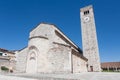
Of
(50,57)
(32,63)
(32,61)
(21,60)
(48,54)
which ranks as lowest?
(32,63)

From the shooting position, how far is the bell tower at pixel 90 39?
Result: 108ft

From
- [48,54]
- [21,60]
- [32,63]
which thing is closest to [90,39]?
[48,54]

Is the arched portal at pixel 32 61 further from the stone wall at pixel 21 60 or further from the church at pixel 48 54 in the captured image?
the stone wall at pixel 21 60

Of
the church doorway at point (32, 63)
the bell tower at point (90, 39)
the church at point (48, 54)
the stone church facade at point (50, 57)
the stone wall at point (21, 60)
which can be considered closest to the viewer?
the stone church facade at point (50, 57)

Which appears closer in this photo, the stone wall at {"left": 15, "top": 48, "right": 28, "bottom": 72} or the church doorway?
the church doorway

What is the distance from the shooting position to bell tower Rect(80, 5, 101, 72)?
3281 cm

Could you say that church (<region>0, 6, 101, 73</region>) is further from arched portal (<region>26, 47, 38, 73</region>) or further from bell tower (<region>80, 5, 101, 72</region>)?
bell tower (<region>80, 5, 101, 72</region>)

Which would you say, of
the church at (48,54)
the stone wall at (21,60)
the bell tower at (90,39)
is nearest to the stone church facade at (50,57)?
the church at (48,54)

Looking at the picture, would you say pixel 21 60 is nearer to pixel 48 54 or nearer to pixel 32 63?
pixel 32 63

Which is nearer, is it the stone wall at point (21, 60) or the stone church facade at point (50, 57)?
the stone church facade at point (50, 57)

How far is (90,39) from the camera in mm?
34719

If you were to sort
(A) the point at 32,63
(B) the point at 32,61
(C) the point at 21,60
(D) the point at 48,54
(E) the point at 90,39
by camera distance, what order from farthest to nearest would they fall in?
(E) the point at 90,39 → (C) the point at 21,60 → (D) the point at 48,54 → (B) the point at 32,61 → (A) the point at 32,63

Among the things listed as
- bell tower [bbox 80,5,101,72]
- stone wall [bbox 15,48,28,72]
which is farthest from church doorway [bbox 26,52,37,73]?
bell tower [bbox 80,5,101,72]

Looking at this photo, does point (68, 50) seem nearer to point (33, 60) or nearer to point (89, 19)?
point (33, 60)
